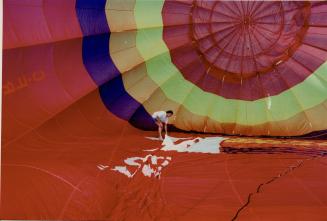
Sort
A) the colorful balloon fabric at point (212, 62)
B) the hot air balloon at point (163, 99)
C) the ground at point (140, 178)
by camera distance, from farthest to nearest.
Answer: the colorful balloon fabric at point (212, 62) → the hot air balloon at point (163, 99) → the ground at point (140, 178)

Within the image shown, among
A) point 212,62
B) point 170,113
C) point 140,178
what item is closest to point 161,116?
point 170,113

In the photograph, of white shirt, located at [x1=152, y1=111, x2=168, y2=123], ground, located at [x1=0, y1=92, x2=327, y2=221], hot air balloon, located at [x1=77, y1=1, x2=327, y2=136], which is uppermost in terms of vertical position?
hot air balloon, located at [x1=77, y1=1, x2=327, y2=136]

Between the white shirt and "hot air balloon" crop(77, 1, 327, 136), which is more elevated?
"hot air balloon" crop(77, 1, 327, 136)

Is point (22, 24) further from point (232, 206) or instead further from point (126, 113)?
point (232, 206)

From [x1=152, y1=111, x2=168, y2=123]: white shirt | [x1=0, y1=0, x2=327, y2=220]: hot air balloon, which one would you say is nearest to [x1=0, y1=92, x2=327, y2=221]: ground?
A: [x1=0, y1=0, x2=327, y2=220]: hot air balloon

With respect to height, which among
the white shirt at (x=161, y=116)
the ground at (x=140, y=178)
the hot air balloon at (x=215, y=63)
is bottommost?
the ground at (x=140, y=178)

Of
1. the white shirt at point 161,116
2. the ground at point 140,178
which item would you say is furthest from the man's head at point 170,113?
the ground at point 140,178

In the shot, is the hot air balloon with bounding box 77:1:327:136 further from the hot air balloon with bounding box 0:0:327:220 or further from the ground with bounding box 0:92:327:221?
the ground with bounding box 0:92:327:221

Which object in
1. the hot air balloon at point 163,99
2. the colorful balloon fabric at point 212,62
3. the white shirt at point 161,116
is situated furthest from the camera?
the white shirt at point 161,116

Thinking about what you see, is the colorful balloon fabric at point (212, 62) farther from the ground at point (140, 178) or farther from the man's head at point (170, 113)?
the ground at point (140, 178)
